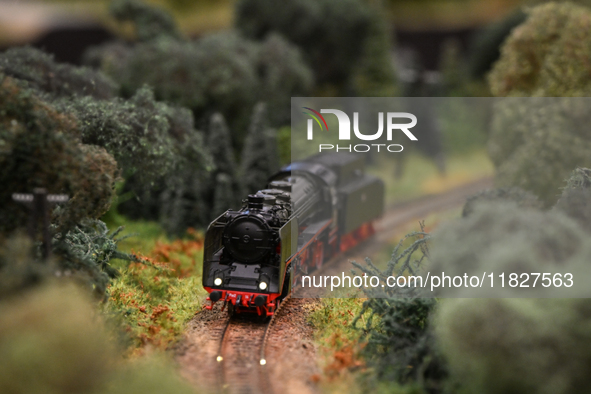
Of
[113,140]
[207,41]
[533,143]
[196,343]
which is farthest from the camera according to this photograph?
[207,41]

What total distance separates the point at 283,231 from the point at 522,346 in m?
6.65

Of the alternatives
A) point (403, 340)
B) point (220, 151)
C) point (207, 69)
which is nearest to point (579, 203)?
point (403, 340)

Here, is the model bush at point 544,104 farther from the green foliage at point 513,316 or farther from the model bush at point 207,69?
the model bush at point 207,69

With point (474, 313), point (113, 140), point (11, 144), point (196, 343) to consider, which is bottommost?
point (196, 343)

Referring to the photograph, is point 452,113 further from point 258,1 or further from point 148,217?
point 258,1

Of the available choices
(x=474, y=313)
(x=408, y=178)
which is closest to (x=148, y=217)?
(x=408, y=178)

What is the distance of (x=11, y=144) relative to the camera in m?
11.5

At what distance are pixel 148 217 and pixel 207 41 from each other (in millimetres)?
10784

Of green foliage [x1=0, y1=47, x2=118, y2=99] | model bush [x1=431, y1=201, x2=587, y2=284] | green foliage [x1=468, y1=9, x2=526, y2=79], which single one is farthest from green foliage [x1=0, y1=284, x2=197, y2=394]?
green foliage [x1=468, y1=9, x2=526, y2=79]

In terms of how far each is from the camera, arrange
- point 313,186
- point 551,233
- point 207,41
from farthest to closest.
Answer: point 207,41
point 313,186
point 551,233

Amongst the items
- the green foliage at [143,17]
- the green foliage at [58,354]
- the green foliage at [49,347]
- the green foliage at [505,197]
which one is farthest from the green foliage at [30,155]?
the green foliage at [143,17]

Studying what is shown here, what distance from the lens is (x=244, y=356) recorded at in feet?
42.3

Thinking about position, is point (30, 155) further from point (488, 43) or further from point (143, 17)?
point (488, 43)

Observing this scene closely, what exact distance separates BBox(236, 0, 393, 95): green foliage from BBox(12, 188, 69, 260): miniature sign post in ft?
88.5
